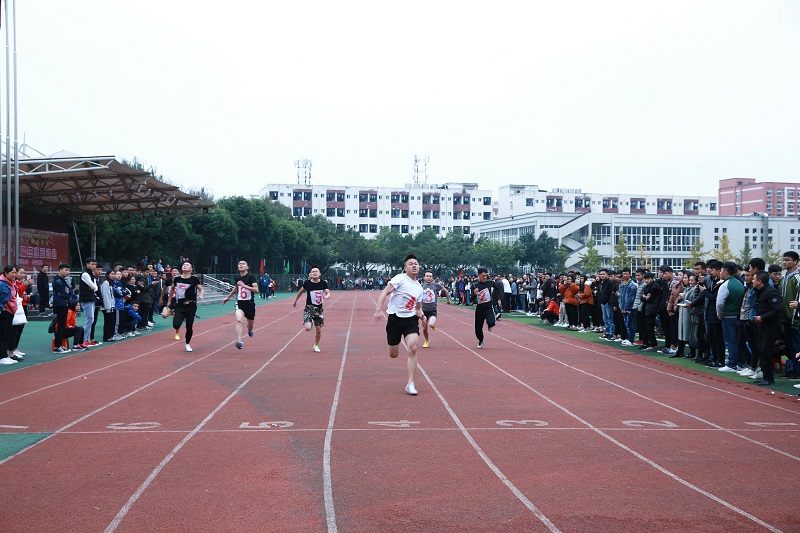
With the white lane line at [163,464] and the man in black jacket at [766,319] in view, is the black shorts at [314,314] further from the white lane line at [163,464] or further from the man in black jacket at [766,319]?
the man in black jacket at [766,319]

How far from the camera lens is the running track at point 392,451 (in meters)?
5.43

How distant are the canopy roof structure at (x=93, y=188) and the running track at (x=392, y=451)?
14.1m

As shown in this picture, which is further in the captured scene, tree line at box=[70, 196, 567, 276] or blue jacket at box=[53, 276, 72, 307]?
tree line at box=[70, 196, 567, 276]

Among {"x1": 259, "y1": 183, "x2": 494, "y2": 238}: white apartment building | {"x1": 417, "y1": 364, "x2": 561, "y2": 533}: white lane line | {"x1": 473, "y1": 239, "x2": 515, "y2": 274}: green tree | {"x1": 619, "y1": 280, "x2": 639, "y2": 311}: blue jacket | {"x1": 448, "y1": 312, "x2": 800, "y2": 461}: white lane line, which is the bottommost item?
{"x1": 448, "y1": 312, "x2": 800, "y2": 461}: white lane line

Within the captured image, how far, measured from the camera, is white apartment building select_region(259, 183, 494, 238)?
11288cm

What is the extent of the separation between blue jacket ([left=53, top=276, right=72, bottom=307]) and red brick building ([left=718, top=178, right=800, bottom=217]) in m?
147

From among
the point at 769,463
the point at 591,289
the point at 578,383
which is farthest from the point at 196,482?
the point at 591,289

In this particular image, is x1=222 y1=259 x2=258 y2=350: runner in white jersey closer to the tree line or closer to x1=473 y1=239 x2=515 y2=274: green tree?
the tree line

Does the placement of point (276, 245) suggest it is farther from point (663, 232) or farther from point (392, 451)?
point (392, 451)

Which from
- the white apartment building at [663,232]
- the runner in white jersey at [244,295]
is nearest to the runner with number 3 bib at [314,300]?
the runner in white jersey at [244,295]

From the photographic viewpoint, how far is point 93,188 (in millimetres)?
29688

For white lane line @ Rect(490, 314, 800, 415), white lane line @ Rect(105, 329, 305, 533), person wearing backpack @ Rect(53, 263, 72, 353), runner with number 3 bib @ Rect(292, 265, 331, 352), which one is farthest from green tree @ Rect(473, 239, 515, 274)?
white lane line @ Rect(105, 329, 305, 533)

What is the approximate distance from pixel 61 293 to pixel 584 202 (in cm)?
10848

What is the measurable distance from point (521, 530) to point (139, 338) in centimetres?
1680
